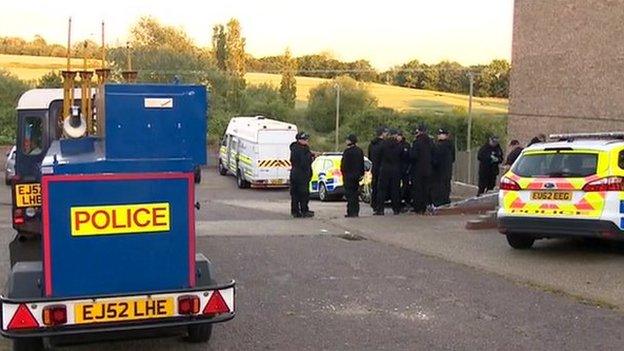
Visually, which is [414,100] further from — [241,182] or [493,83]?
[241,182]

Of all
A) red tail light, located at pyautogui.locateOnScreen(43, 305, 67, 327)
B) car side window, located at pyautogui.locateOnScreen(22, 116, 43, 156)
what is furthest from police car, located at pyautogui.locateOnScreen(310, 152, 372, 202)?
red tail light, located at pyautogui.locateOnScreen(43, 305, 67, 327)

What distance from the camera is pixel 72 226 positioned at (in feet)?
18.7

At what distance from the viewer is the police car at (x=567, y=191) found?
1054 cm

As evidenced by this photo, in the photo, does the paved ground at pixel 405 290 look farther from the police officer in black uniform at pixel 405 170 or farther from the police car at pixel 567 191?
the police officer in black uniform at pixel 405 170

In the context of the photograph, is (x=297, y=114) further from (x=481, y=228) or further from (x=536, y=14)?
(x=481, y=228)

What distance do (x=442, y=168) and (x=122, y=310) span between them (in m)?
11.8

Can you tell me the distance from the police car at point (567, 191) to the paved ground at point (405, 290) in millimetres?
490

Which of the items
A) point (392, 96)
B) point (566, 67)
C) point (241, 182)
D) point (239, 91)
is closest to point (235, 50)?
point (239, 91)

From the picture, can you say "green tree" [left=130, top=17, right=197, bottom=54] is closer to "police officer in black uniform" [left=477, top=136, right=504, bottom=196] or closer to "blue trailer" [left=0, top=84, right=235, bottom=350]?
"police officer in black uniform" [left=477, top=136, right=504, bottom=196]

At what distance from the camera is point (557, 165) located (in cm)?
1105

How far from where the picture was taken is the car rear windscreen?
10.8 metres

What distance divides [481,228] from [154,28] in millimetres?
60115

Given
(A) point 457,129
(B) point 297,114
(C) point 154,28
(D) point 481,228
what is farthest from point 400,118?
(D) point 481,228

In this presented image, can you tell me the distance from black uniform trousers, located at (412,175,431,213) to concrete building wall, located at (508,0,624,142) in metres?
7.60
